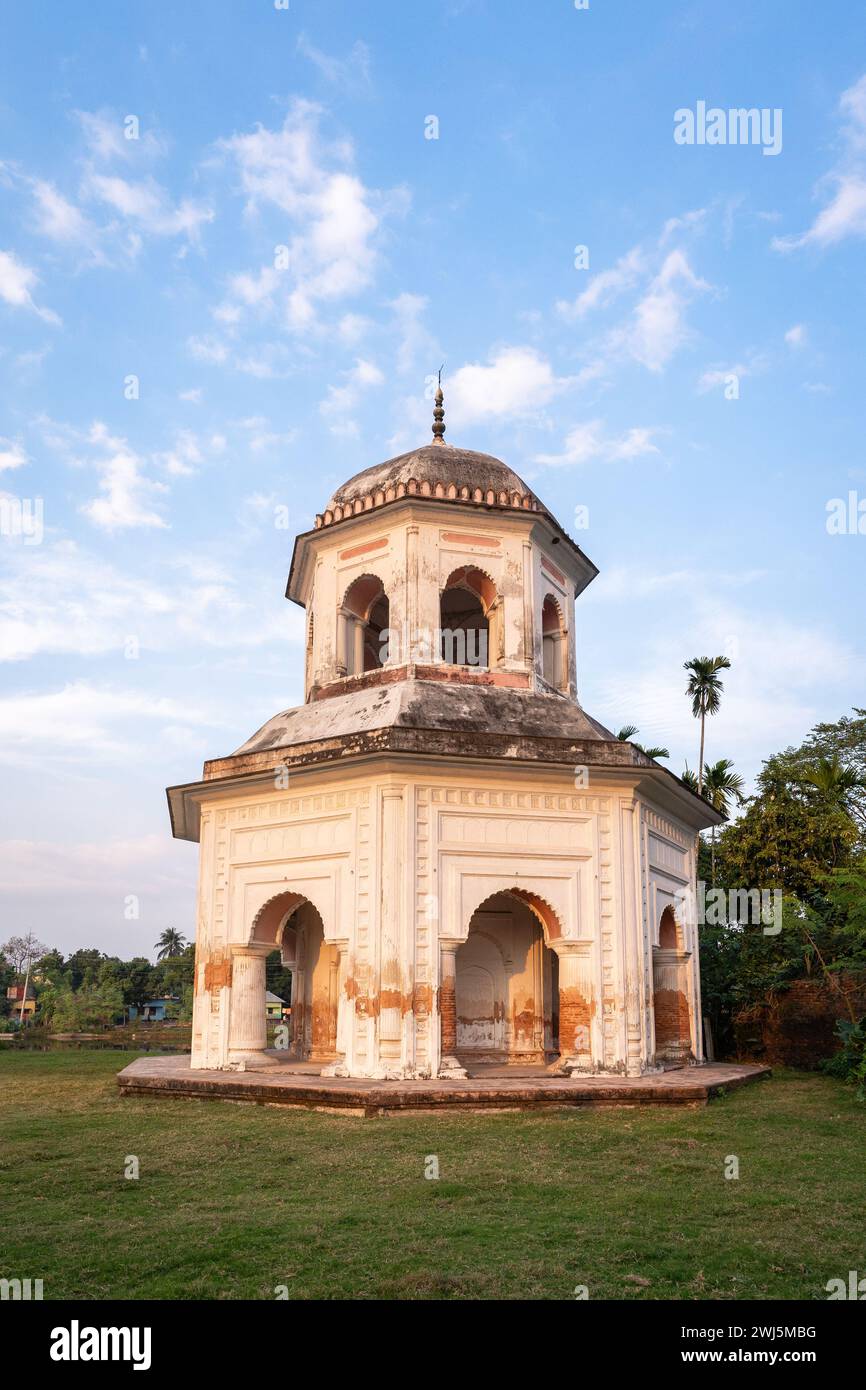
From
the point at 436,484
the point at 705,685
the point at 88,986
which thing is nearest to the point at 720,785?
the point at 705,685

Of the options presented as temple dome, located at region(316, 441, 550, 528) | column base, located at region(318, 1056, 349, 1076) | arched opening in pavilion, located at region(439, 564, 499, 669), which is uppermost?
temple dome, located at region(316, 441, 550, 528)

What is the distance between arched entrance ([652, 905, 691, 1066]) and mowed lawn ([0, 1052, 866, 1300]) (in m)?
4.02

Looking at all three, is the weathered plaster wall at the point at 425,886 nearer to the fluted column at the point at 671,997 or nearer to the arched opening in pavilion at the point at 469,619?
the fluted column at the point at 671,997

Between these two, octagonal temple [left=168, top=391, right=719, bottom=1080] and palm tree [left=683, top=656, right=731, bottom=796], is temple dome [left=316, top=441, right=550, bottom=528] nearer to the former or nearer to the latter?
octagonal temple [left=168, top=391, right=719, bottom=1080]

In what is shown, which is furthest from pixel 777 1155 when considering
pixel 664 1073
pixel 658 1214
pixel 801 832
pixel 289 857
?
pixel 801 832

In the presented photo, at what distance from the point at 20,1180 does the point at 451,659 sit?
10.2 m

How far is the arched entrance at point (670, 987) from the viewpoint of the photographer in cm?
1584

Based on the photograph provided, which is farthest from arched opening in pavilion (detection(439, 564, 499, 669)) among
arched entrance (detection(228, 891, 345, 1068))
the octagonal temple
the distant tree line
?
the distant tree line

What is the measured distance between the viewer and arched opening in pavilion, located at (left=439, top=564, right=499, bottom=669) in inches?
625

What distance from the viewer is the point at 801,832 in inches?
880

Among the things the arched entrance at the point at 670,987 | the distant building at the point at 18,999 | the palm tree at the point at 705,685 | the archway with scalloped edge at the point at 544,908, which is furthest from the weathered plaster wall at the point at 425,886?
the distant building at the point at 18,999

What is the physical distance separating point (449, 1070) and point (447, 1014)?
2.06 feet

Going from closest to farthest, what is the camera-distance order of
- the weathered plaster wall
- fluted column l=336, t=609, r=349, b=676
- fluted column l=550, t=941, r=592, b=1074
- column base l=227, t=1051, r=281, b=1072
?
1. the weathered plaster wall
2. fluted column l=550, t=941, r=592, b=1074
3. column base l=227, t=1051, r=281, b=1072
4. fluted column l=336, t=609, r=349, b=676

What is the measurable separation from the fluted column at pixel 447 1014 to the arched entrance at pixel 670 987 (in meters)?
4.34
